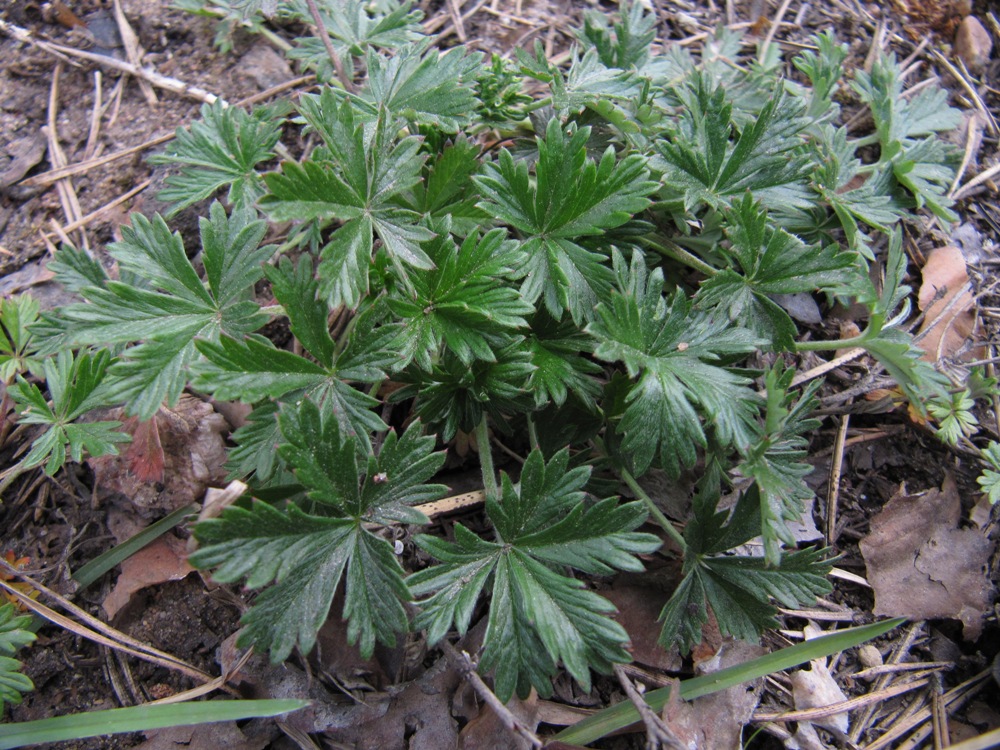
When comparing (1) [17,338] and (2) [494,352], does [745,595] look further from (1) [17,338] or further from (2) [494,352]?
(1) [17,338]

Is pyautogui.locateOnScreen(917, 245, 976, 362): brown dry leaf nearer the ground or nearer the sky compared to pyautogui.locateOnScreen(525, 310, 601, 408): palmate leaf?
nearer the ground

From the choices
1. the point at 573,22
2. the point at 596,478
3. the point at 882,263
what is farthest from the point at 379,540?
the point at 573,22

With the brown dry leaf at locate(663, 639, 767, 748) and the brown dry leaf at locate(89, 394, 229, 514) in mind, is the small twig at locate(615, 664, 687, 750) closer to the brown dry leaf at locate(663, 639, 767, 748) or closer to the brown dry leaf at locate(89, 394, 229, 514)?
the brown dry leaf at locate(663, 639, 767, 748)

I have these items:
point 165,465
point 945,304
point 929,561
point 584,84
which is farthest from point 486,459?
point 945,304

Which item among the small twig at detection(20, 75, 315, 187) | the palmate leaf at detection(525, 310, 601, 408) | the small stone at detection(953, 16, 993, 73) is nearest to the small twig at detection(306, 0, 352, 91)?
the small twig at detection(20, 75, 315, 187)

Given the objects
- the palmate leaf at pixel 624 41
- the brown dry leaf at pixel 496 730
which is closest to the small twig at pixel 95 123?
the palmate leaf at pixel 624 41

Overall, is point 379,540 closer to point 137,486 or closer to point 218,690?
point 218,690
